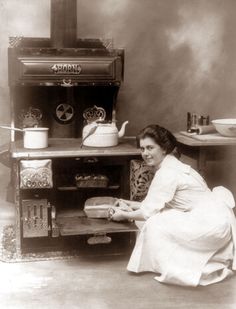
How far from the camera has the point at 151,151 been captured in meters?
3.26

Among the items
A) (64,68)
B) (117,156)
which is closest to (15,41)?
(64,68)

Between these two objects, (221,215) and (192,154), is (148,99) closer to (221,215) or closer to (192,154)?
(192,154)

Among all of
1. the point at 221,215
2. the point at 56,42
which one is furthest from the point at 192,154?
the point at 56,42

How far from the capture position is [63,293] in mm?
2840

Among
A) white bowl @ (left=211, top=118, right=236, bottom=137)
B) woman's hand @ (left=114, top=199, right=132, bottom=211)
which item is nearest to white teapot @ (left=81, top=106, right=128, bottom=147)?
woman's hand @ (left=114, top=199, right=132, bottom=211)

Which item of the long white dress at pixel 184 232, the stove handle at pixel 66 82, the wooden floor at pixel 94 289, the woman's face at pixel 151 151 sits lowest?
the wooden floor at pixel 94 289

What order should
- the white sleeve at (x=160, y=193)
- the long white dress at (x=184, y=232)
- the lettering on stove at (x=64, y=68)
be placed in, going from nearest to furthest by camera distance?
the long white dress at (x=184, y=232)
the white sleeve at (x=160, y=193)
the lettering on stove at (x=64, y=68)

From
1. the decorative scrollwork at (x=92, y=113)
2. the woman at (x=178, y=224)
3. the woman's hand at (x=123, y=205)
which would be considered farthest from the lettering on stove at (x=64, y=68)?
the woman's hand at (x=123, y=205)

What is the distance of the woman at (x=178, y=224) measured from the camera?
2975mm

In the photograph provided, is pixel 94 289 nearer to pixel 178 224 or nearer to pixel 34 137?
pixel 178 224

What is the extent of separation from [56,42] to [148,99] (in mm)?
1257

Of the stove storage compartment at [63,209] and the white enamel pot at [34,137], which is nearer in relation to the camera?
the stove storage compartment at [63,209]

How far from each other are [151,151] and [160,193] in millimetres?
303

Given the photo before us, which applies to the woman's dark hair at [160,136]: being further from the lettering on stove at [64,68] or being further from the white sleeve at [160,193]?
the lettering on stove at [64,68]
